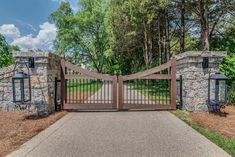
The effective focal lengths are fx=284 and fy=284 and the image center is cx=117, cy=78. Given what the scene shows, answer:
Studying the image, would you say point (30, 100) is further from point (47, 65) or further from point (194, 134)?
point (194, 134)

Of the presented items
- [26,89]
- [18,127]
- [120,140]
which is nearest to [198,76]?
[120,140]

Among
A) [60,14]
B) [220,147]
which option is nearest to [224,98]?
[220,147]

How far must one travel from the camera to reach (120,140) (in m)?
6.29

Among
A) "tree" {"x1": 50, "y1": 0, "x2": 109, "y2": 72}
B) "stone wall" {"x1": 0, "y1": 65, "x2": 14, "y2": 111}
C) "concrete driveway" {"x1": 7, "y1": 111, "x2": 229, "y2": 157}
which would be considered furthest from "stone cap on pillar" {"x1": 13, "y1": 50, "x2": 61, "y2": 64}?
"tree" {"x1": 50, "y1": 0, "x2": 109, "y2": 72}

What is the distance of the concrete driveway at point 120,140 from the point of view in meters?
5.41

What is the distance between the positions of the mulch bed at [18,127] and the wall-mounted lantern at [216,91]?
5.07m

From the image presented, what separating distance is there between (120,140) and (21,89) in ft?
13.8

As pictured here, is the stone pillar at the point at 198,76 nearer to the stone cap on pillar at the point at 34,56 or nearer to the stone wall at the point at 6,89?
the stone cap on pillar at the point at 34,56

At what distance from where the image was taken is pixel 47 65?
9461 millimetres

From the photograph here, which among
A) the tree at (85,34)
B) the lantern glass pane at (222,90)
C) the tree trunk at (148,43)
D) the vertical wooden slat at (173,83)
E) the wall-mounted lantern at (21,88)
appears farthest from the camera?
the tree at (85,34)

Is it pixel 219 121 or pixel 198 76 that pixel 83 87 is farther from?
pixel 219 121

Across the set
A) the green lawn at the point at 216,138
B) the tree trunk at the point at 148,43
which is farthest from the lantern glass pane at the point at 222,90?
the tree trunk at the point at 148,43

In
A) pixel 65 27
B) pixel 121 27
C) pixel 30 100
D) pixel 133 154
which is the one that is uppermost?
pixel 65 27

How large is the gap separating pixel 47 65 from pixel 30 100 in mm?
1274
